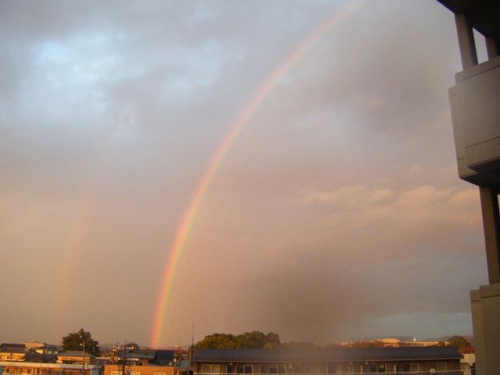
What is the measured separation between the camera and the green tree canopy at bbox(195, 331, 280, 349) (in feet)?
261

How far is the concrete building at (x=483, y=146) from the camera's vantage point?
14.1 meters

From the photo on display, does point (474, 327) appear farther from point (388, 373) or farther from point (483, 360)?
point (388, 373)

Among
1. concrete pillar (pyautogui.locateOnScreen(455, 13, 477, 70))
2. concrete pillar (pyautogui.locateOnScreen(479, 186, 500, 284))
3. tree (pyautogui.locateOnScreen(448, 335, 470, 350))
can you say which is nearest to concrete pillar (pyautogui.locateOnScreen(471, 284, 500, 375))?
concrete pillar (pyautogui.locateOnScreen(479, 186, 500, 284))

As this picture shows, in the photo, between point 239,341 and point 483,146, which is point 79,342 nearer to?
point 239,341

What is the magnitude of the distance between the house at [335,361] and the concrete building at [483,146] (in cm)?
3988

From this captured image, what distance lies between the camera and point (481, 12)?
54.4 feet

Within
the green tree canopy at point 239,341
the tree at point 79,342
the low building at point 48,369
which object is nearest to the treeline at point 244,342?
the green tree canopy at point 239,341

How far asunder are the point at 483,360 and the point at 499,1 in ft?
33.9

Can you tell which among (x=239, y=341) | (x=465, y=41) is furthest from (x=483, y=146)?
(x=239, y=341)

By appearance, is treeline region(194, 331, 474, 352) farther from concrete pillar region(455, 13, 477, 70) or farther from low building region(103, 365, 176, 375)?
concrete pillar region(455, 13, 477, 70)

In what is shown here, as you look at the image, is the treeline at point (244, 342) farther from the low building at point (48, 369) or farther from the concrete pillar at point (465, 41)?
the concrete pillar at point (465, 41)

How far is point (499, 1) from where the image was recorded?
1591cm

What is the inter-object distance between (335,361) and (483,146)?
4199cm

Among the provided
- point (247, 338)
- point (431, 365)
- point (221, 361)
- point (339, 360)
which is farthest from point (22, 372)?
point (431, 365)
